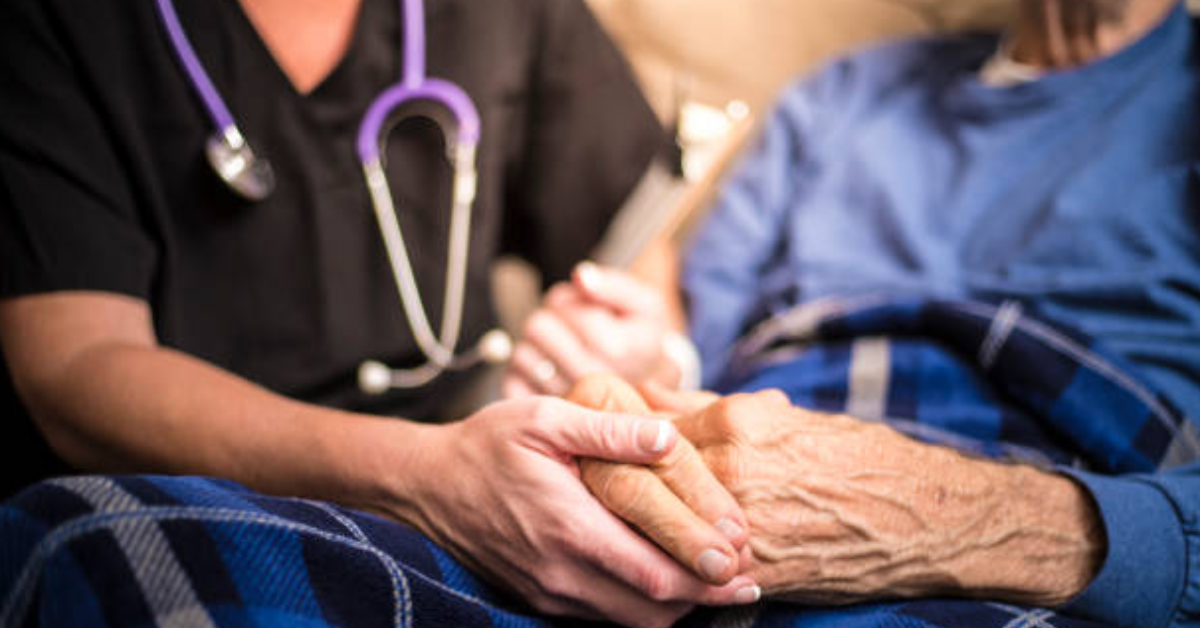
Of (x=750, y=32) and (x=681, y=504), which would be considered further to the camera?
(x=750, y=32)

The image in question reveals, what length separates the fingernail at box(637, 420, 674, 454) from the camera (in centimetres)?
47

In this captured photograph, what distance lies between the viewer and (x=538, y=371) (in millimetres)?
755

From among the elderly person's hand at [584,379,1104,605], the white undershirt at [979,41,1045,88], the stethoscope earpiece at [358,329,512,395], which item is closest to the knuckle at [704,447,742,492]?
the elderly person's hand at [584,379,1104,605]

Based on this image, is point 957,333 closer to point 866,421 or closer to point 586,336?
point 866,421

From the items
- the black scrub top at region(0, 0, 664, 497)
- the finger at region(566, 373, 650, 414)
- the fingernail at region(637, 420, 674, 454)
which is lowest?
the finger at region(566, 373, 650, 414)

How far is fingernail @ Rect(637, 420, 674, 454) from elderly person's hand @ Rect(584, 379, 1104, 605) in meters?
0.04

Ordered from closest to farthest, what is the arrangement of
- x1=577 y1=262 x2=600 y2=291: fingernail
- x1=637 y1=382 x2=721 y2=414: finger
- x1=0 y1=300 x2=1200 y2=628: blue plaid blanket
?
x1=0 y1=300 x2=1200 y2=628: blue plaid blanket → x1=637 y1=382 x2=721 y2=414: finger → x1=577 y1=262 x2=600 y2=291: fingernail

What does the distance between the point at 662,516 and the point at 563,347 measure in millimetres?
299

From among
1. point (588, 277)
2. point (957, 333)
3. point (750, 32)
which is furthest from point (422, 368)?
point (750, 32)

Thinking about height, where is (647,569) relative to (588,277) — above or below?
below

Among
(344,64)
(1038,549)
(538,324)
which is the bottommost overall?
(1038,549)

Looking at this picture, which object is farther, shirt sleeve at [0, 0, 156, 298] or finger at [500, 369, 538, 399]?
finger at [500, 369, 538, 399]

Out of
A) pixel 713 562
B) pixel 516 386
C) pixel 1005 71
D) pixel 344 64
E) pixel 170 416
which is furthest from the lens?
pixel 1005 71

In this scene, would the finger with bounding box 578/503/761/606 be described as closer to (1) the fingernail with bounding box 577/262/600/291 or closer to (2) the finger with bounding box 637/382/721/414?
(2) the finger with bounding box 637/382/721/414
